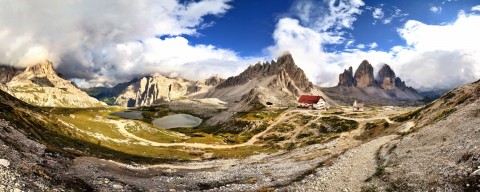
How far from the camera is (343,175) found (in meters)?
50.4

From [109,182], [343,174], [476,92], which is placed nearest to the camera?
[109,182]

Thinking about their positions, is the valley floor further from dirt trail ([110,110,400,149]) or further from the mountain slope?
the mountain slope

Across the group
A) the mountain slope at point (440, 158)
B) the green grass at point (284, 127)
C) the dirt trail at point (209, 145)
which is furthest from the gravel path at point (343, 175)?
the green grass at point (284, 127)

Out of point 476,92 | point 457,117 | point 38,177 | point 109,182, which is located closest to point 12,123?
point 109,182

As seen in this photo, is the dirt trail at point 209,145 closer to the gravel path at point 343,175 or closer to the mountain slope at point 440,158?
the mountain slope at point 440,158

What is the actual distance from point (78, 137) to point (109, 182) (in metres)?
46.1

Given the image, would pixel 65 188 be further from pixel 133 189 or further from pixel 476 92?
pixel 476 92

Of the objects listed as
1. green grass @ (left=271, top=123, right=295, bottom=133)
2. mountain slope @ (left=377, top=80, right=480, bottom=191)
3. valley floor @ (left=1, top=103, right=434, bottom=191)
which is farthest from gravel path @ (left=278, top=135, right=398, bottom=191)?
green grass @ (left=271, top=123, right=295, bottom=133)

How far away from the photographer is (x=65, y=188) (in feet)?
124

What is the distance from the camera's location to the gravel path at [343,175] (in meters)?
44.5

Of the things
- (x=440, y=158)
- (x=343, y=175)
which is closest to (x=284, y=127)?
(x=343, y=175)

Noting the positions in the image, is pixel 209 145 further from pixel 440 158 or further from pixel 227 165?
pixel 440 158

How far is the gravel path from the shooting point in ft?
146

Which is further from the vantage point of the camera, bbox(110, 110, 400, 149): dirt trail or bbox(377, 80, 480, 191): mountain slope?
bbox(110, 110, 400, 149): dirt trail
